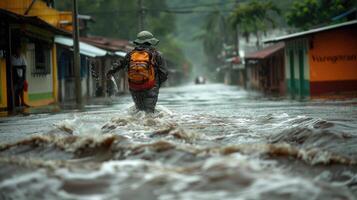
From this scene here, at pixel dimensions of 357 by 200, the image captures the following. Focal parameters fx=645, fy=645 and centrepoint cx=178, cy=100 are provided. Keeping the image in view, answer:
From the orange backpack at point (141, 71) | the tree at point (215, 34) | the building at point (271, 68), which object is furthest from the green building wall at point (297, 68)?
the tree at point (215, 34)

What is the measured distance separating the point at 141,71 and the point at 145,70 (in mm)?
68

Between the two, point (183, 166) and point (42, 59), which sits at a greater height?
point (42, 59)

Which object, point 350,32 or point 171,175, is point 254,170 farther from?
point 350,32

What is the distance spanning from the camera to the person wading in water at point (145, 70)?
10.5 meters

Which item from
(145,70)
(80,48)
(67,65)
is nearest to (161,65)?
(145,70)

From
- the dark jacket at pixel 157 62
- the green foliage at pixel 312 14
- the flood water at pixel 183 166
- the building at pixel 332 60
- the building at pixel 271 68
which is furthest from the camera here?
the green foliage at pixel 312 14

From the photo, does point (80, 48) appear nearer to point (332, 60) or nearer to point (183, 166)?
point (332, 60)

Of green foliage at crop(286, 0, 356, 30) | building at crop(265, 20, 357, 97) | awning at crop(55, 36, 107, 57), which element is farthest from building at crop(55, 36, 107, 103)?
green foliage at crop(286, 0, 356, 30)

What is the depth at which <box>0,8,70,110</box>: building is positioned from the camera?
55.5 ft

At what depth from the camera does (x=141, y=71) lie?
10.5 meters

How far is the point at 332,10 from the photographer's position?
3953 centimetres

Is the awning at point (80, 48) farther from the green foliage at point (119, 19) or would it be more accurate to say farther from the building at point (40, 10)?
the green foliage at point (119, 19)

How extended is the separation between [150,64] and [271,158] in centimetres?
485

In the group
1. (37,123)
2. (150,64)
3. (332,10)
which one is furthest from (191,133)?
(332,10)
